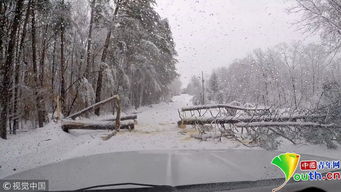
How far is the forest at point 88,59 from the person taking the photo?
15.2ft

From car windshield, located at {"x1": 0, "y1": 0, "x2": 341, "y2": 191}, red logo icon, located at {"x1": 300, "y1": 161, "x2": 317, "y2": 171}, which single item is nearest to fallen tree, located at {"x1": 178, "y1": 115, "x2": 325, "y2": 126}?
car windshield, located at {"x1": 0, "y1": 0, "x2": 341, "y2": 191}

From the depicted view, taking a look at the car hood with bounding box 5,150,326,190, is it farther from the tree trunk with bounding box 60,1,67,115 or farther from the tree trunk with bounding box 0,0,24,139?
the tree trunk with bounding box 60,1,67,115

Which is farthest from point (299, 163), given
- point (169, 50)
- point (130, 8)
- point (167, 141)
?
point (130, 8)

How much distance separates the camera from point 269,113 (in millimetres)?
3393

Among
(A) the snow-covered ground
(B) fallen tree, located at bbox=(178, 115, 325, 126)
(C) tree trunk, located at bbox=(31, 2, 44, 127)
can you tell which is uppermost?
(C) tree trunk, located at bbox=(31, 2, 44, 127)

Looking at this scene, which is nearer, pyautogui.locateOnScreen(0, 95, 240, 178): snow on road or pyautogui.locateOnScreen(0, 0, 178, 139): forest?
pyautogui.locateOnScreen(0, 95, 240, 178): snow on road

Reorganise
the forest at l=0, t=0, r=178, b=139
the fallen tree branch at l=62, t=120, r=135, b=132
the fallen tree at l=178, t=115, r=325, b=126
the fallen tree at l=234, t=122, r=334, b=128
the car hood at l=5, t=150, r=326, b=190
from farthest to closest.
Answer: the forest at l=0, t=0, r=178, b=139, the fallen tree branch at l=62, t=120, r=135, b=132, the fallen tree at l=178, t=115, r=325, b=126, the fallen tree at l=234, t=122, r=334, b=128, the car hood at l=5, t=150, r=326, b=190

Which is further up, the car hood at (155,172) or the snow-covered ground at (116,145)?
the car hood at (155,172)

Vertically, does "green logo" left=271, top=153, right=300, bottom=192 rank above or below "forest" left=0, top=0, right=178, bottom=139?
below

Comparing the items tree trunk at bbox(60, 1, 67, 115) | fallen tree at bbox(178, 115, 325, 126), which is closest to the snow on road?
fallen tree at bbox(178, 115, 325, 126)

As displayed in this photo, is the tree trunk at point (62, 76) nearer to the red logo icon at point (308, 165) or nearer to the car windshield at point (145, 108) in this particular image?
the car windshield at point (145, 108)

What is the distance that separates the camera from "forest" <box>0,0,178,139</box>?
4625mm

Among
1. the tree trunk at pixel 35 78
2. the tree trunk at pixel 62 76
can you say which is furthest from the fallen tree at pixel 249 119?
the tree trunk at pixel 35 78

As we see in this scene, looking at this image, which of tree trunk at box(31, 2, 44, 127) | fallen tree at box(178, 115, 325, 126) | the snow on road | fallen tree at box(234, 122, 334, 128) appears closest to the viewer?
the snow on road
